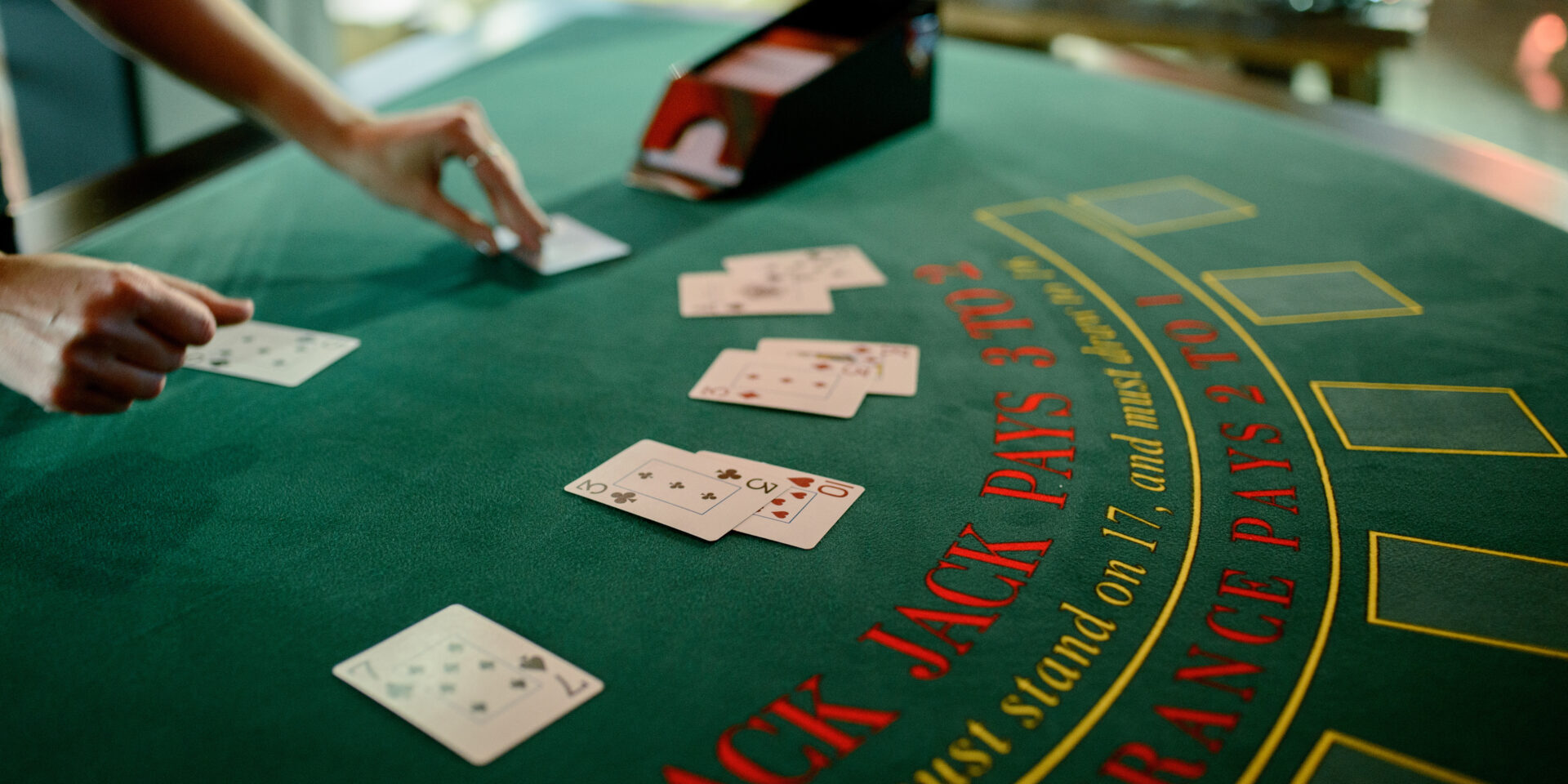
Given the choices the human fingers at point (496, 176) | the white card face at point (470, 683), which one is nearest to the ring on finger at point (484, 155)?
the human fingers at point (496, 176)

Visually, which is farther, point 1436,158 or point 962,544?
point 1436,158

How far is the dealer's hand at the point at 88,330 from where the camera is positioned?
3.52ft

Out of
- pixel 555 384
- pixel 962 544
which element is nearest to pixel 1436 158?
pixel 962 544

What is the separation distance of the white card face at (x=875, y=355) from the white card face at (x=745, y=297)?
120mm

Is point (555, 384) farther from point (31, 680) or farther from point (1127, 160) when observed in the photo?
point (1127, 160)

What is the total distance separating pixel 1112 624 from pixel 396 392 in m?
1.05

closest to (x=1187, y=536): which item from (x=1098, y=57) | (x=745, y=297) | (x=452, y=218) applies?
(x=745, y=297)

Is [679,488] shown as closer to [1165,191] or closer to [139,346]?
[139,346]

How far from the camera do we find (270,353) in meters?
1.55

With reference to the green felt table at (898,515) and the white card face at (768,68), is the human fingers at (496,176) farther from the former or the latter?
the white card face at (768,68)

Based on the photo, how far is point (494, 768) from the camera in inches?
32.3

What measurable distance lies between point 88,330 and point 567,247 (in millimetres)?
978

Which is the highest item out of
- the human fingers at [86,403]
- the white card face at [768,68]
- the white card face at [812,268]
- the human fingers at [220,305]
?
the white card face at [768,68]

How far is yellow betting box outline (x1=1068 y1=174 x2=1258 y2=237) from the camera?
202cm
